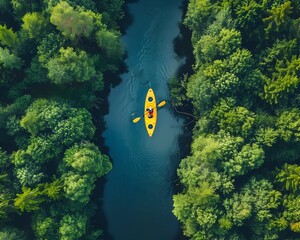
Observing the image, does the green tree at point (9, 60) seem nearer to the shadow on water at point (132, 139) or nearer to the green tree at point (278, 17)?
the shadow on water at point (132, 139)

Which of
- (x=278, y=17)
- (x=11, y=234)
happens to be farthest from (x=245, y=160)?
(x=11, y=234)

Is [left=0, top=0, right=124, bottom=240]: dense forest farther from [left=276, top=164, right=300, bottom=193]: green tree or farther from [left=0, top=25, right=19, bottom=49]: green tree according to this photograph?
[left=276, top=164, right=300, bottom=193]: green tree

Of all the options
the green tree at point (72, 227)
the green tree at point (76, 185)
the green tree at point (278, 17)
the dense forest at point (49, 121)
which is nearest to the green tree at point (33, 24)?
the dense forest at point (49, 121)

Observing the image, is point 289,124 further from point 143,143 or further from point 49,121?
point 49,121

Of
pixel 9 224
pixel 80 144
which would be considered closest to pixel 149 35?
pixel 80 144

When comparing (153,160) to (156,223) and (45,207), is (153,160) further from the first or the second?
(45,207)

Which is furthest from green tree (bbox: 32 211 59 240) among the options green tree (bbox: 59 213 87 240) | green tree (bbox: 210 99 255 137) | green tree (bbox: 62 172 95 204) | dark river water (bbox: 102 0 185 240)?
green tree (bbox: 210 99 255 137)
